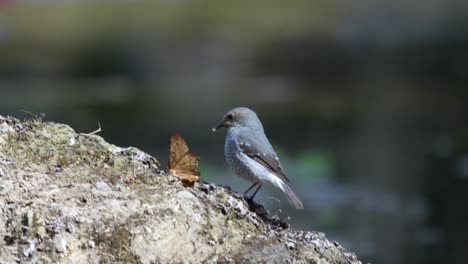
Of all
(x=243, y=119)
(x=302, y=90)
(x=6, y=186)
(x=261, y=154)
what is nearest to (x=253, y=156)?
(x=261, y=154)

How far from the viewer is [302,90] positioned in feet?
90.1

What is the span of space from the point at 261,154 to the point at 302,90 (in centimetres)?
1875

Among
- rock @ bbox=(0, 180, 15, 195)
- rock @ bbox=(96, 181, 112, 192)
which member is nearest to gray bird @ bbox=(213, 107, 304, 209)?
rock @ bbox=(96, 181, 112, 192)

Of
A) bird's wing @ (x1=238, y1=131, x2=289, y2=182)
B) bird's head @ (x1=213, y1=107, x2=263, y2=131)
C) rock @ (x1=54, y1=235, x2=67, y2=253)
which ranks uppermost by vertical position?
bird's head @ (x1=213, y1=107, x2=263, y2=131)

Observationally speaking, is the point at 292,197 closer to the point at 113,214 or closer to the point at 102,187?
the point at 102,187

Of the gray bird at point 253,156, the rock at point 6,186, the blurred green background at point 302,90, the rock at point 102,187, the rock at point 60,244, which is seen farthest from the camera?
the blurred green background at point 302,90

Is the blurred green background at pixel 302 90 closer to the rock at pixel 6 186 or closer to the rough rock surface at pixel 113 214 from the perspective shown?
the rough rock surface at pixel 113 214

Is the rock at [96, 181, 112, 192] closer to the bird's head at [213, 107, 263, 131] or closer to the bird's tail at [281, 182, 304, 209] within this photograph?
the bird's tail at [281, 182, 304, 209]

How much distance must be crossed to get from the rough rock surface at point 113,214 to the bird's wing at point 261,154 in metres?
1.08

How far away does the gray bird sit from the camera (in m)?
8.74

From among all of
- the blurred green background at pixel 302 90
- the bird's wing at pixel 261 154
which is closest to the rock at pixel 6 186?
the bird's wing at pixel 261 154

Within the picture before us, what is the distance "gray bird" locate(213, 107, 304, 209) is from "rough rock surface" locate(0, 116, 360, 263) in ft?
3.41

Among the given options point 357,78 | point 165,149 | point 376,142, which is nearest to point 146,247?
point 165,149

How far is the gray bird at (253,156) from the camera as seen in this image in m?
8.74
